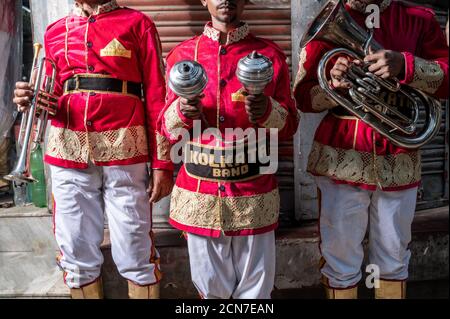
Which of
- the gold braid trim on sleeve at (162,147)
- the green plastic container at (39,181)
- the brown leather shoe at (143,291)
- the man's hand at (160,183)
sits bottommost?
the brown leather shoe at (143,291)

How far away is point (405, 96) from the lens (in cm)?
271

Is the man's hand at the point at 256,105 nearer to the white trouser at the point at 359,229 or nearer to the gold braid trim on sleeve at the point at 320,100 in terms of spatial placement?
the gold braid trim on sleeve at the point at 320,100

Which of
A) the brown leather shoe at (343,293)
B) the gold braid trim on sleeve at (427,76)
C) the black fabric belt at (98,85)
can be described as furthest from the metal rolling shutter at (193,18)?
the brown leather shoe at (343,293)

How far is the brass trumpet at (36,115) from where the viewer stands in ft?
8.96

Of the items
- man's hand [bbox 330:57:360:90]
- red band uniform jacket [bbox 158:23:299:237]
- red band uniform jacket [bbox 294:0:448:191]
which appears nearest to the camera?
red band uniform jacket [bbox 158:23:299:237]

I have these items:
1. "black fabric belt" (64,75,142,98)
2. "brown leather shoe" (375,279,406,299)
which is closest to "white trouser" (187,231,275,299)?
"brown leather shoe" (375,279,406,299)

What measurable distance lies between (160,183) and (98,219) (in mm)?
458

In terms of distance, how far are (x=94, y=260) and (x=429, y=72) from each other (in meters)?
2.16

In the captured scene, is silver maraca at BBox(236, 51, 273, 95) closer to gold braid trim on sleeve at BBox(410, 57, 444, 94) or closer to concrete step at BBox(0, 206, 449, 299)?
gold braid trim on sleeve at BBox(410, 57, 444, 94)

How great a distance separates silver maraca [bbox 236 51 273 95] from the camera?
2100 millimetres

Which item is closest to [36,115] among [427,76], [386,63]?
[386,63]

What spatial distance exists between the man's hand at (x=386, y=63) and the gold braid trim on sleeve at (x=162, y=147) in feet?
3.74

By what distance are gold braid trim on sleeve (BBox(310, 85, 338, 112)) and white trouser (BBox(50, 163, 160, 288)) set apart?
3.48 ft

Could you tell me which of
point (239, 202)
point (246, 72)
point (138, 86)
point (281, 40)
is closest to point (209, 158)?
point (239, 202)
